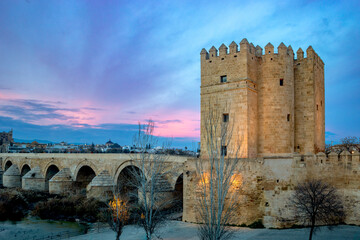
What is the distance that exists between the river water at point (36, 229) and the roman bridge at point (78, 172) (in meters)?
4.78

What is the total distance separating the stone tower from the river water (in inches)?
409

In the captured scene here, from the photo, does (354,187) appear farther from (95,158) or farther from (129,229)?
(95,158)

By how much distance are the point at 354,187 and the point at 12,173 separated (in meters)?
41.9

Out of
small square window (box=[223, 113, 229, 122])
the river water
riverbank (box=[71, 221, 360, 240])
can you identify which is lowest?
the river water

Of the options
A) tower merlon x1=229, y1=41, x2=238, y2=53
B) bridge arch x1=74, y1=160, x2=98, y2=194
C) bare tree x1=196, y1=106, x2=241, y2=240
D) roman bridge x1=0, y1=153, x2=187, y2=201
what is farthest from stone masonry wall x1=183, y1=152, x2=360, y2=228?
bridge arch x1=74, y1=160, x2=98, y2=194

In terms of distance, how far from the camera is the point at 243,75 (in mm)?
17906

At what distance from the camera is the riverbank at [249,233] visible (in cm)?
Answer: 1330

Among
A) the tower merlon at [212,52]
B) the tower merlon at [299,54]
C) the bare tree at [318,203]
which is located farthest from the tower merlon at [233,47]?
the bare tree at [318,203]

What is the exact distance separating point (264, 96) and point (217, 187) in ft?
30.3

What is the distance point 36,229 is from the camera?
20.7 m

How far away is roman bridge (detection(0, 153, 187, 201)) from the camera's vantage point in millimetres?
24066

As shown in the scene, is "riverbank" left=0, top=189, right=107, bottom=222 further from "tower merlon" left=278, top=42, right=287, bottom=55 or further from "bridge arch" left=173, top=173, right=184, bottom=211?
"tower merlon" left=278, top=42, right=287, bottom=55

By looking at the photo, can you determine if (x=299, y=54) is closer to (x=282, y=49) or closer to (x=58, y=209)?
(x=282, y=49)

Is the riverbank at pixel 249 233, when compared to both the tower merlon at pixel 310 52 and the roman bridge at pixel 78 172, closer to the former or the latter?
the roman bridge at pixel 78 172
